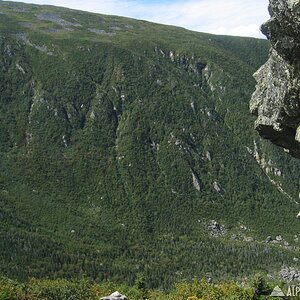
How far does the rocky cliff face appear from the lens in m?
26.8

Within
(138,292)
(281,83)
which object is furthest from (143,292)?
(281,83)

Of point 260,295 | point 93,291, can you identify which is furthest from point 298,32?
point 93,291

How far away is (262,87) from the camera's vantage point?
3366 cm

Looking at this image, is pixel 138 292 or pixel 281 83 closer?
pixel 281 83

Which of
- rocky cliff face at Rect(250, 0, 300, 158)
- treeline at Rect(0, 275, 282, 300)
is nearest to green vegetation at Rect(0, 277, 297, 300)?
treeline at Rect(0, 275, 282, 300)

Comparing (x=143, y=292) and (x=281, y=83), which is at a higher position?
(x=281, y=83)

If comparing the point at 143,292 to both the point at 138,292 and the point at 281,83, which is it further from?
the point at 281,83

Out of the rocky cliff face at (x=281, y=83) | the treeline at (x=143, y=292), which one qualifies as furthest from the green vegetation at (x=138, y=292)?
the rocky cliff face at (x=281, y=83)

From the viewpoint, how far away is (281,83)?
29859 millimetres

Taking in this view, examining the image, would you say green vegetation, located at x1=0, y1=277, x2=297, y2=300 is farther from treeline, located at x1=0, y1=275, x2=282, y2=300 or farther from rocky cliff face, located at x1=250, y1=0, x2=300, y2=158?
rocky cliff face, located at x1=250, y1=0, x2=300, y2=158

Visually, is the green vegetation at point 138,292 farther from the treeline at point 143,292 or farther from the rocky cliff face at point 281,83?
the rocky cliff face at point 281,83

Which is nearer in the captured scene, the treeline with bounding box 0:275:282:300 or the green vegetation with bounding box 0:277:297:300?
the green vegetation with bounding box 0:277:297:300

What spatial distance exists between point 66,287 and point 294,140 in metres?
134

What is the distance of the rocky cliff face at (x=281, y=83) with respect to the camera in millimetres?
26766
